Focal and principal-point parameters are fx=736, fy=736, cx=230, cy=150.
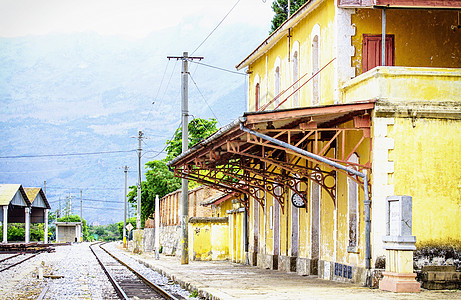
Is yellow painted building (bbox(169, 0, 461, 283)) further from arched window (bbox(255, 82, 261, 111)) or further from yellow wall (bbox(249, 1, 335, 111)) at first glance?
arched window (bbox(255, 82, 261, 111))

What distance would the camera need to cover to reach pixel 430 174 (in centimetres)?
1667

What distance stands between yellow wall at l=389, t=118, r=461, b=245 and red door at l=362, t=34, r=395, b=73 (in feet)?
9.84

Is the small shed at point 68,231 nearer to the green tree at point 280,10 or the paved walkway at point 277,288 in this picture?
the green tree at point 280,10

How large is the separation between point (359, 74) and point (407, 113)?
9.91ft

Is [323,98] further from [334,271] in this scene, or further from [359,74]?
[334,271]

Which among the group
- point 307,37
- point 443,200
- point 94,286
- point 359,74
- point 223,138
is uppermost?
point 307,37

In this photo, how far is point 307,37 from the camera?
2253cm

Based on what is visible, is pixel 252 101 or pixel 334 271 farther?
pixel 252 101

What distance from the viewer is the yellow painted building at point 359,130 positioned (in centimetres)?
1666

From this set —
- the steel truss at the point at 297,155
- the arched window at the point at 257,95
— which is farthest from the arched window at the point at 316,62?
the arched window at the point at 257,95

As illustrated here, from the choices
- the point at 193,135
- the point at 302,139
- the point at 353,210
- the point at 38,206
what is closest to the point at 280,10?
the point at 353,210

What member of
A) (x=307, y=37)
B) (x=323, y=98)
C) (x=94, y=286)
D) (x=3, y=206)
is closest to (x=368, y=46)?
(x=323, y=98)

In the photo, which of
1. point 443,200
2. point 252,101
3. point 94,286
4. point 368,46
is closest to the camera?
point 443,200

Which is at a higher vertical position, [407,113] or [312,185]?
[407,113]
